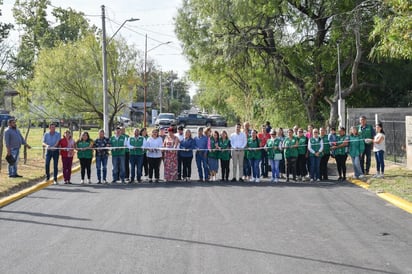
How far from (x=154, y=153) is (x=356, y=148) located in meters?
6.17

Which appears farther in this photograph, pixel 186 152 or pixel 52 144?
pixel 186 152

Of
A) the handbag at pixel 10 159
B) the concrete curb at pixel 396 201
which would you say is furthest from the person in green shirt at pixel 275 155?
the handbag at pixel 10 159

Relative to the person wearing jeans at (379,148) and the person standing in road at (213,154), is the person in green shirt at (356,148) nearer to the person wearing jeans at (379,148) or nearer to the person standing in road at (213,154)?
the person wearing jeans at (379,148)

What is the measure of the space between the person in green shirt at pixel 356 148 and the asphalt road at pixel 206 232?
2411 mm

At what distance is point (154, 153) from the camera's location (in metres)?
Result: 16.7

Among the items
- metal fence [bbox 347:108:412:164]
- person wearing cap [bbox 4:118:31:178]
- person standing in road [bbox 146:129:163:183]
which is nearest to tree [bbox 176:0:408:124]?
metal fence [bbox 347:108:412:164]

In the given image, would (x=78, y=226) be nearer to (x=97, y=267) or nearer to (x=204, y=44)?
(x=97, y=267)

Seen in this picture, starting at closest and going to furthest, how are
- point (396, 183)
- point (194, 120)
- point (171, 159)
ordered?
point (396, 183) < point (171, 159) < point (194, 120)

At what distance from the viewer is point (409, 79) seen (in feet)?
94.2

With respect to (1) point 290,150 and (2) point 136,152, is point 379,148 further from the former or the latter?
(2) point 136,152

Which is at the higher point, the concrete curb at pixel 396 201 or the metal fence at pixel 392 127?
the metal fence at pixel 392 127

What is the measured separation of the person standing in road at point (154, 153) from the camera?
16719mm

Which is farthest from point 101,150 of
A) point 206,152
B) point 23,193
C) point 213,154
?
point 213,154

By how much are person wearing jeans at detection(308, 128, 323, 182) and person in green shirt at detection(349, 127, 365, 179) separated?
94 centimetres
